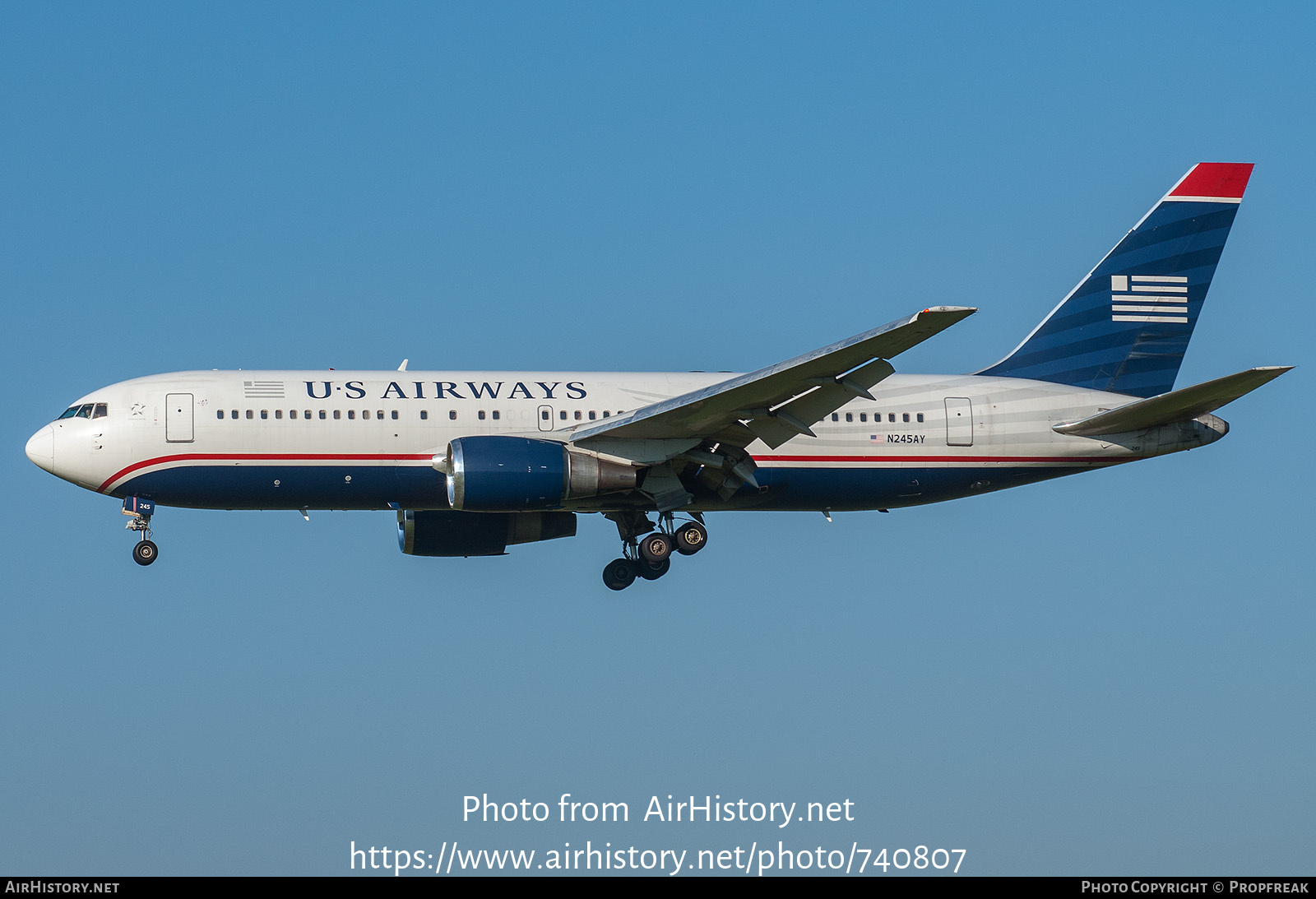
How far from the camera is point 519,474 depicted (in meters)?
36.3

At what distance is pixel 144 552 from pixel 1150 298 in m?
26.8

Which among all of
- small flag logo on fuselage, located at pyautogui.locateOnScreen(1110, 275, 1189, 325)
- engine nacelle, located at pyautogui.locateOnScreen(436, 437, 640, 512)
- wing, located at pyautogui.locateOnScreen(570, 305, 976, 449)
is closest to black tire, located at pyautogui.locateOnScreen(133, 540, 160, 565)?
engine nacelle, located at pyautogui.locateOnScreen(436, 437, 640, 512)

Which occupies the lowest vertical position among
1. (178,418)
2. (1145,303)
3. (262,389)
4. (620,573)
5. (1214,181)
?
(620,573)

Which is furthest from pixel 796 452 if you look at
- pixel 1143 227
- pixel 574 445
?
pixel 1143 227

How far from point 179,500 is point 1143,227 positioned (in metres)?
26.3

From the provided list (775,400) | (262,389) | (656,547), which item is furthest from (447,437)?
(775,400)

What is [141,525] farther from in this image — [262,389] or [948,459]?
[948,459]

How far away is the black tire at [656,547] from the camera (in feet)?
132

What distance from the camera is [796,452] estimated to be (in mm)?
39938

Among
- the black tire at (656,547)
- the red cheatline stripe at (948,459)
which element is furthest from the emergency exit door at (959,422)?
the black tire at (656,547)

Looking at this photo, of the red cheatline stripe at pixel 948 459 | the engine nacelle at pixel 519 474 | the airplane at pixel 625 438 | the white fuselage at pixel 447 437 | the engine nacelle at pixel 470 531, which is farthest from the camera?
the engine nacelle at pixel 470 531

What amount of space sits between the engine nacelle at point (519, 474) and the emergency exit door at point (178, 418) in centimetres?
611

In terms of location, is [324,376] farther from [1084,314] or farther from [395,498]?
[1084,314]

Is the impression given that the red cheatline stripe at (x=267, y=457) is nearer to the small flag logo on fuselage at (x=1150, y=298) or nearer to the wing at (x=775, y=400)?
the wing at (x=775, y=400)
